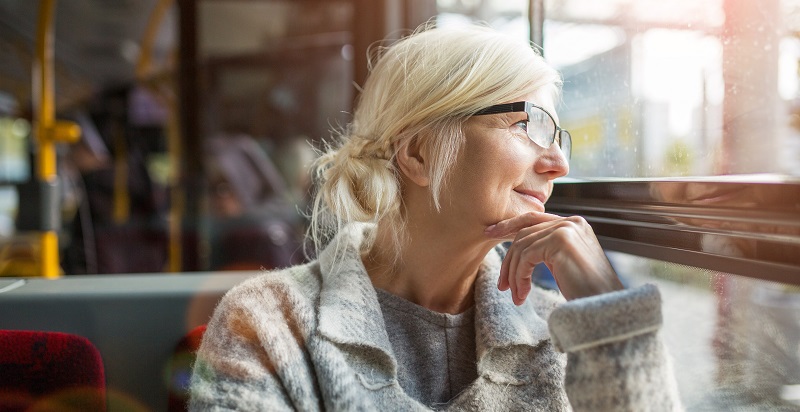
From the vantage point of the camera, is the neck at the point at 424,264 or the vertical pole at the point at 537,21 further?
the vertical pole at the point at 537,21

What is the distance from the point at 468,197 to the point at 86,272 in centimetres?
333

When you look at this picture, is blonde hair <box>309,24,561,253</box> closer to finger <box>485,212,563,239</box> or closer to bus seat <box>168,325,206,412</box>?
finger <box>485,212,563,239</box>

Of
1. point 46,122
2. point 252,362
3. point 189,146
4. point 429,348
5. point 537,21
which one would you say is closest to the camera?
point 252,362

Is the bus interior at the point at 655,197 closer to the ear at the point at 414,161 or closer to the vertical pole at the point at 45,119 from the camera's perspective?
the vertical pole at the point at 45,119

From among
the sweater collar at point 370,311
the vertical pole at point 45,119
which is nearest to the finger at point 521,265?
the sweater collar at point 370,311

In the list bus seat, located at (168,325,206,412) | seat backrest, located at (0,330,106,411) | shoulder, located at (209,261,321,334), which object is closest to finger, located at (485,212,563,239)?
shoulder, located at (209,261,321,334)

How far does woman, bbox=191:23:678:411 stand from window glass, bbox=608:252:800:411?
0.13 meters

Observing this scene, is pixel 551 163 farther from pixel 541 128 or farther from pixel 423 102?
pixel 423 102

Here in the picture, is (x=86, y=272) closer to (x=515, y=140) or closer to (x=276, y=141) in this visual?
(x=276, y=141)

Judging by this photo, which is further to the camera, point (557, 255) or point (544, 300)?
point (544, 300)

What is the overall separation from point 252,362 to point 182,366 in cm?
37

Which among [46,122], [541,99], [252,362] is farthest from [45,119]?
[541,99]

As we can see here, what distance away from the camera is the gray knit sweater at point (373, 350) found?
33.2 inches

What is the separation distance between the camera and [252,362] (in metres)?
0.96
